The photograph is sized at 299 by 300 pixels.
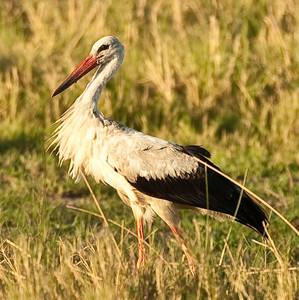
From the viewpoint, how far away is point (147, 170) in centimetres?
549

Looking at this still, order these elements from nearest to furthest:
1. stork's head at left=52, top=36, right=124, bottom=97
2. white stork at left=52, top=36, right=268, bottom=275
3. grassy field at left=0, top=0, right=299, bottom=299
Answer: white stork at left=52, top=36, right=268, bottom=275 → stork's head at left=52, top=36, right=124, bottom=97 → grassy field at left=0, top=0, right=299, bottom=299

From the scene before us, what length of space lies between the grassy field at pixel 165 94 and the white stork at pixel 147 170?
1.11 feet

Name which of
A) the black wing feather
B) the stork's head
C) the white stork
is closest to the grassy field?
the black wing feather

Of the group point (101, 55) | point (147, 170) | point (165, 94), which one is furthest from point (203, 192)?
point (165, 94)

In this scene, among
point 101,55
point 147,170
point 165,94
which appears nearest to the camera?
point 147,170

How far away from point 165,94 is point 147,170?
316cm

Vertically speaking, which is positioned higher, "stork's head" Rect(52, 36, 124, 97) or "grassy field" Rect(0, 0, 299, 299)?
"stork's head" Rect(52, 36, 124, 97)

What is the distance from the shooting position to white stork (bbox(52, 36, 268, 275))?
5410mm

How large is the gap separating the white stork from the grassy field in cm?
34

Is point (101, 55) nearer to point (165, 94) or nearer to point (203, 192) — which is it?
point (203, 192)

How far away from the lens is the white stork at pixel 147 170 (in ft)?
17.7

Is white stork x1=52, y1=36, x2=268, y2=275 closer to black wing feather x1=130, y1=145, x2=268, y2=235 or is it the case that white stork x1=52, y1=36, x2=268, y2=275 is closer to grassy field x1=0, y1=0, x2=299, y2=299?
black wing feather x1=130, y1=145, x2=268, y2=235

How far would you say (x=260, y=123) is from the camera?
8.40m

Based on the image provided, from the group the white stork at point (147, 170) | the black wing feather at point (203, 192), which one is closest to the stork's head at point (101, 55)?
the white stork at point (147, 170)
